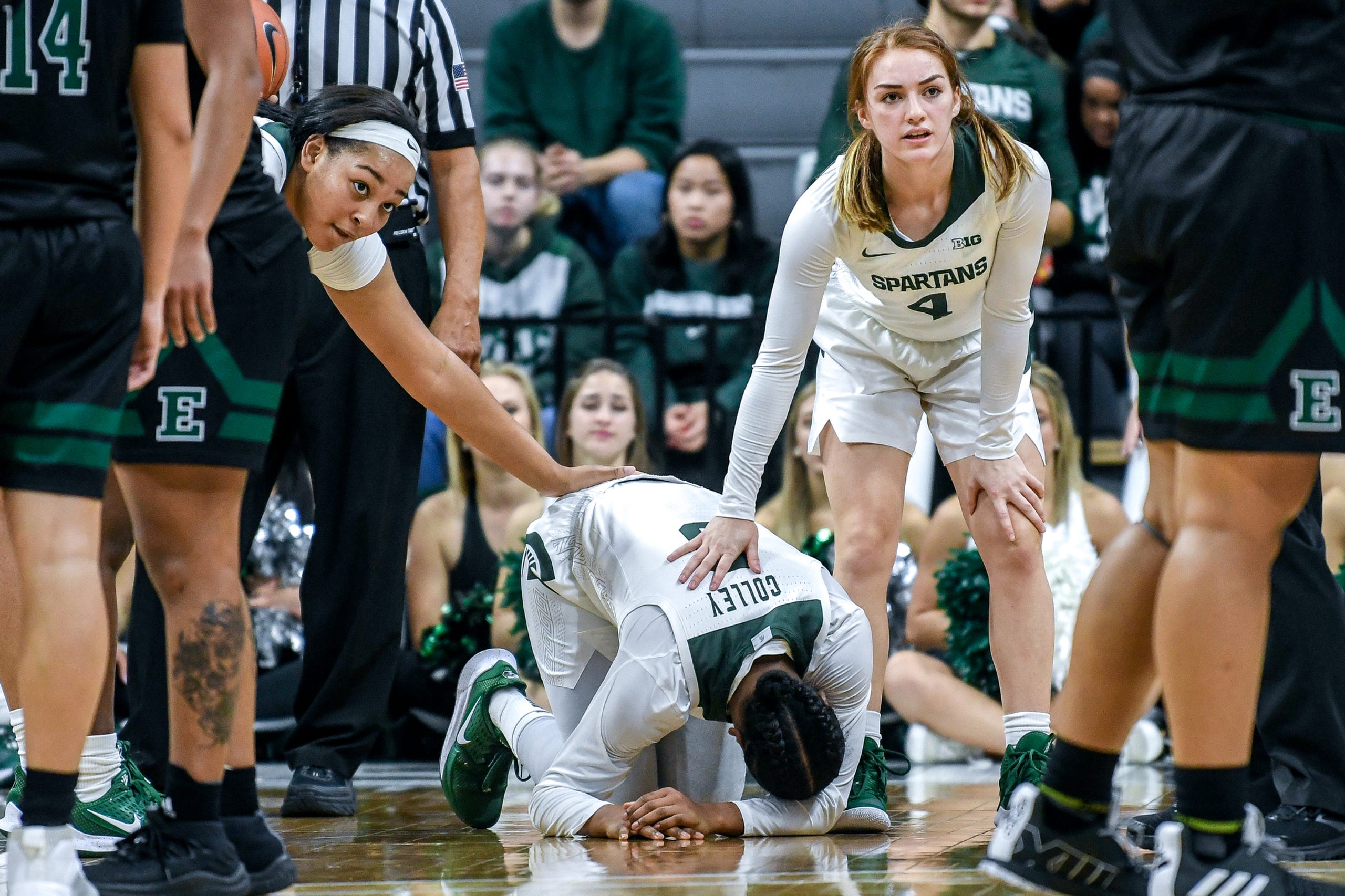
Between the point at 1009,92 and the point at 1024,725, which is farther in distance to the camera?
the point at 1009,92

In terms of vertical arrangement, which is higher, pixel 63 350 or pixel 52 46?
pixel 52 46

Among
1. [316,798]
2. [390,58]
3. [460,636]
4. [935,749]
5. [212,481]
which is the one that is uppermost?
[390,58]

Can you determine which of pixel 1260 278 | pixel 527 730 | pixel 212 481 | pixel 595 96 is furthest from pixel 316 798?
pixel 595 96

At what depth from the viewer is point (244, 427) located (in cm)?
251

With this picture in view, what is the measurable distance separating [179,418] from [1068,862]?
1443 mm

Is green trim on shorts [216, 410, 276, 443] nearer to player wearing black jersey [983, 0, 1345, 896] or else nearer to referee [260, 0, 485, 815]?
referee [260, 0, 485, 815]

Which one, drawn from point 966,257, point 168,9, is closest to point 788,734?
point 966,257

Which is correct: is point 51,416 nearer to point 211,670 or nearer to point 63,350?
point 63,350

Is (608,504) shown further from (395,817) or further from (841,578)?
(395,817)

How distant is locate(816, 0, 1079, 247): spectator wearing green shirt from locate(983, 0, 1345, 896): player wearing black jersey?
3.31 m

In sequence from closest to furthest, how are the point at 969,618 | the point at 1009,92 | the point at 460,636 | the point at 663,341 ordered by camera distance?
the point at 969,618
the point at 460,636
the point at 1009,92
the point at 663,341

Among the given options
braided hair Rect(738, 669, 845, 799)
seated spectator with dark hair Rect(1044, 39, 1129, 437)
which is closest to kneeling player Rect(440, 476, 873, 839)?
braided hair Rect(738, 669, 845, 799)

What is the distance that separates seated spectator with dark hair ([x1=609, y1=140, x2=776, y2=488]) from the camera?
18.8ft

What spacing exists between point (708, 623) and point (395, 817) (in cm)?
95
